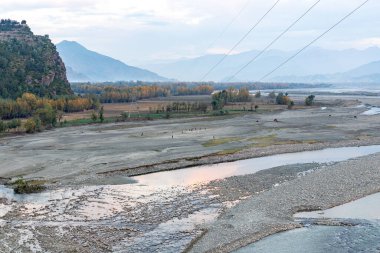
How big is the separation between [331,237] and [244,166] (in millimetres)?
22156

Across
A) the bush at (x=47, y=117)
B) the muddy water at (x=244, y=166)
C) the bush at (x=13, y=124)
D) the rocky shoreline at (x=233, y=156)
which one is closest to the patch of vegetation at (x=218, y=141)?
the rocky shoreline at (x=233, y=156)

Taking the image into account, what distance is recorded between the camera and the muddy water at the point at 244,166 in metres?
43.1

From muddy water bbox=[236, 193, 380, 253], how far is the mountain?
368 ft

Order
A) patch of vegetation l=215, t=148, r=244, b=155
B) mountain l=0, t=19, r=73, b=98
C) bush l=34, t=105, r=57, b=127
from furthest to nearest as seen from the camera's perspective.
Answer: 1. mountain l=0, t=19, r=73, b=98
2. bush l=34, t=105, r=57, b=127
3. patch of vegetation l=215, t=148, r=244, b=155

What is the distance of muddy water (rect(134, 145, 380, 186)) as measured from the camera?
43125 millimetres

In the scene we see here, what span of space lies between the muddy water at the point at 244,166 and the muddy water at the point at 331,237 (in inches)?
565

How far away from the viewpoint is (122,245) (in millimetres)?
26297

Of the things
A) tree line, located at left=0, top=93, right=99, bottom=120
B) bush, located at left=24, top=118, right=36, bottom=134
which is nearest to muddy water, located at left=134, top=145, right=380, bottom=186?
bush, located at left=24, top=118, right=36, bottom=134

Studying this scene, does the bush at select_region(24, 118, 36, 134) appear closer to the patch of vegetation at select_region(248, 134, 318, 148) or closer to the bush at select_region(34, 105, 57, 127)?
the bush at select_region(34, 105, 57, 127)

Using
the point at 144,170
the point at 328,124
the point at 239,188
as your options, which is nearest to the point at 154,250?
the point at 239,188

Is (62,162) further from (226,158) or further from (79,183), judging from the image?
(226,158)

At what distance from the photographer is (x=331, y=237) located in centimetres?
2652

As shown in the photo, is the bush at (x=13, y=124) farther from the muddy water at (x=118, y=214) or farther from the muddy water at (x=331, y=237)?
the muddy water at (x=331, y=237)

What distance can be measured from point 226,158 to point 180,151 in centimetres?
730
